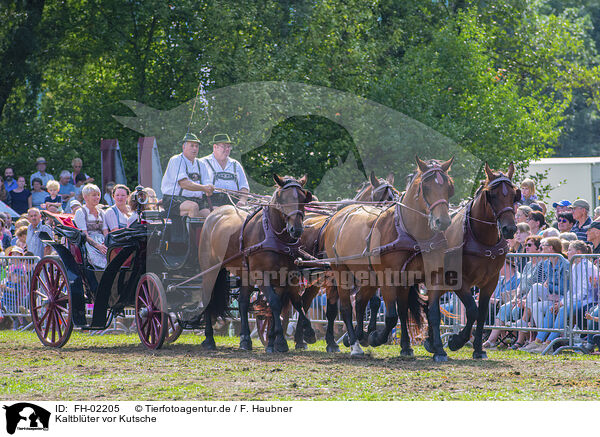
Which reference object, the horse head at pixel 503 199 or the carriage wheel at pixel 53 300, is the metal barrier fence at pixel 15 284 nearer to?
the carriage wheel at pixel 53 300

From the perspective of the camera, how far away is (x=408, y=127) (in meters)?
20.6

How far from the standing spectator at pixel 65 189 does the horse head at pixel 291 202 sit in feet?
31.3

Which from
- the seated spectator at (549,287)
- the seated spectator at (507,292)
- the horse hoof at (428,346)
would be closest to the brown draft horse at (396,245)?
the horse hoof at (428,346)

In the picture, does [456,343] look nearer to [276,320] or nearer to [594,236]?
[276,320]

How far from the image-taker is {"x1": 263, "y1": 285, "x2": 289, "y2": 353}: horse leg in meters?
10.8

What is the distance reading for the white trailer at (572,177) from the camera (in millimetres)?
23156

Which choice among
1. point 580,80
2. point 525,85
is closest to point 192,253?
point 525,85

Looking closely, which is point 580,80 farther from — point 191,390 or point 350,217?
point 191,390

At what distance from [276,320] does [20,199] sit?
1133cm

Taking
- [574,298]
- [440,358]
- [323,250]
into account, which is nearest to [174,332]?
[323,250]

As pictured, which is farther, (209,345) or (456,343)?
(209,345)

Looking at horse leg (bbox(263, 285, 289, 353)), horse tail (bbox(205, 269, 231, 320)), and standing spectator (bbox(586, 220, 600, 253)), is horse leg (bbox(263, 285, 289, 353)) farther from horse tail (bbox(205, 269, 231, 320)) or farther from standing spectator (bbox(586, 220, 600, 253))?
standing spectator (bbox(586, 220, 600, 253))

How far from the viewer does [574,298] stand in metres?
11.0
